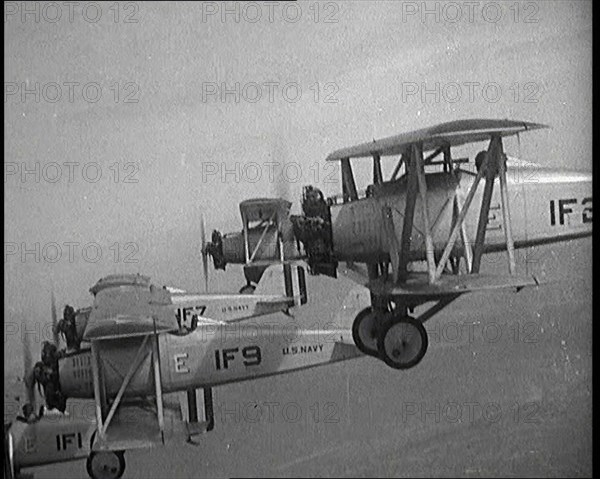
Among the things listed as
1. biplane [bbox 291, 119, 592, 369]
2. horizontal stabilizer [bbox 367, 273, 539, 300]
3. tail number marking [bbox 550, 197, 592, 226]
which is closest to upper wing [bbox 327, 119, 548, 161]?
biplane [bbox 291, 119, 592, 369]

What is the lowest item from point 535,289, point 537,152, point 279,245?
point 535,289

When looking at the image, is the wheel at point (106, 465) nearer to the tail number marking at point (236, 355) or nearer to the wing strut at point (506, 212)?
the tail number marking at point (236, 355)

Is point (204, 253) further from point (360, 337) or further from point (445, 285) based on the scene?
point (445, 285)

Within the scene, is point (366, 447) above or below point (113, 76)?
below

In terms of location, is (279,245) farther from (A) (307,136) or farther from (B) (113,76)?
(B) (113,76)

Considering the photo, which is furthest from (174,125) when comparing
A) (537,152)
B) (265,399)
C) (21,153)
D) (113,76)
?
(537,152)

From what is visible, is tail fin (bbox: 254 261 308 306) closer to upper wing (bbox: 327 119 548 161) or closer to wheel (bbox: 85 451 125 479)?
upper wing (bbox: 327 119 548 161)
